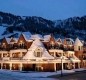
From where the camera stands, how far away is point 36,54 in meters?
68.1

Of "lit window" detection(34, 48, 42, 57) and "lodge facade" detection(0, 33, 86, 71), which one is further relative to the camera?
"lit window" detection(34, 48, 42, 57)

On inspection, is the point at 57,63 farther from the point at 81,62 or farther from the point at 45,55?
the point at 81,62

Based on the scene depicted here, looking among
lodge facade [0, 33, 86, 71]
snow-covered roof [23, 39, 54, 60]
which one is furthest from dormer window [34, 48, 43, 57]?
snow-covered roof [23, 39, 54, 60]

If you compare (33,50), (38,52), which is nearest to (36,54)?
(38,52)

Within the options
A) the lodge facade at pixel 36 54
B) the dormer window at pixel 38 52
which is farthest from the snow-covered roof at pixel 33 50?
the dormer window at pixel 38 52

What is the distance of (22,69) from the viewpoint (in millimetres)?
68688

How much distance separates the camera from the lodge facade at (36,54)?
223 feet

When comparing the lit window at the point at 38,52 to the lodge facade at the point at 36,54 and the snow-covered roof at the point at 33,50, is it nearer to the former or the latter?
the lodge facade at the point at 36,54

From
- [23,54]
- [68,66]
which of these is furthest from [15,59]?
[68,66]

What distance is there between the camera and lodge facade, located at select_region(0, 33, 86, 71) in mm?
67875

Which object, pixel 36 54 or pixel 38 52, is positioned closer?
pixel 36 54

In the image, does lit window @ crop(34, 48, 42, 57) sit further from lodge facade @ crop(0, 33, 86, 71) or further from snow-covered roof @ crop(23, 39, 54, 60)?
snow-covered roof @ crop(23, 39, 54, 60)

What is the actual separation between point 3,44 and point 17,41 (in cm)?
533

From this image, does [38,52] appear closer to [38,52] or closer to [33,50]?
[38,52]
